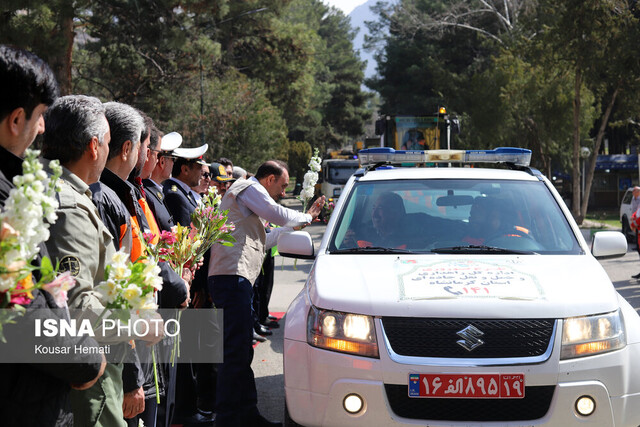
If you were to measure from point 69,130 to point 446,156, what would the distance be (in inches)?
142

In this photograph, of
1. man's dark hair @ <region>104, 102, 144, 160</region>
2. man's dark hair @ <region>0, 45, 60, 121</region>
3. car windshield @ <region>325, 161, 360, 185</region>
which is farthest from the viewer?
car windshield @ <region>325, 161, 360, 185</region>

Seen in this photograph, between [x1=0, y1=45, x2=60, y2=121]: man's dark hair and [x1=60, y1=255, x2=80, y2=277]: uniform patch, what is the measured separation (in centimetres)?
49

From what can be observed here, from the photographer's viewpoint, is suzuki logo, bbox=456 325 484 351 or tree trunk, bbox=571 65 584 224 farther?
tree trunk, bbox=571 65 584 224

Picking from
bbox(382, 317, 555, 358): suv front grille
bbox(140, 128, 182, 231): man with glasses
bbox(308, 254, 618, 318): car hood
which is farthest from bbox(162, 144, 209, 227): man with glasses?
bbox(382, 317, 555, 358): suv front grille

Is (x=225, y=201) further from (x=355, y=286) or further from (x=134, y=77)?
(x=134, y=77)

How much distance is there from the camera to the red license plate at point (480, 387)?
3.65 meters

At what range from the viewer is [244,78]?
37.1 metres

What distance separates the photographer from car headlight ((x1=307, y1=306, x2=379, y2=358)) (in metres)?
3.79

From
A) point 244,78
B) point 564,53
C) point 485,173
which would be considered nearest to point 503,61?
point 564,53

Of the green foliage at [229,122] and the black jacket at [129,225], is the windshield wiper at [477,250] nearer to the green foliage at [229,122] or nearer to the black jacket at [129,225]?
the black jacket at [129,225]

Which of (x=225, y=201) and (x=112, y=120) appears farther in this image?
(x=225, y=201)

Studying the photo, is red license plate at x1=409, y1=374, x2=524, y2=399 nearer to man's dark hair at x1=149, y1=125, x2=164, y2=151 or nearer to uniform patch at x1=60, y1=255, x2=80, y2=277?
uniform patch at x1=60, y1=255, x2=80, y2=277

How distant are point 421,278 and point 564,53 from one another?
23976mm

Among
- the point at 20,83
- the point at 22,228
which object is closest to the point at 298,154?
the point at 20,83
